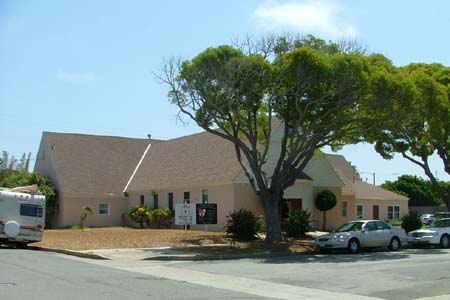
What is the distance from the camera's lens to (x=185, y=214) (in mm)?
27688

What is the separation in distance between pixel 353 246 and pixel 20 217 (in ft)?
49.9

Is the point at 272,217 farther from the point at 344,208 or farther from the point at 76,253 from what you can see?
the point at 344,208

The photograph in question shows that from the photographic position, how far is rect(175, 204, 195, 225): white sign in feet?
90.2

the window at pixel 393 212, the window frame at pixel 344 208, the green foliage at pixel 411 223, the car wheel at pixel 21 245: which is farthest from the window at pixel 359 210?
the car wheel at pixel 21 245

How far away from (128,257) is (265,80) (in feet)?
30.9

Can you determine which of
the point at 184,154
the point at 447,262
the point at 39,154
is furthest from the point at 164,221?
the point at 447,262

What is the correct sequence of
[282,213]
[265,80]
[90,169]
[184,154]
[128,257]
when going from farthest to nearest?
[90,169]
[184,154]
[282,213]
[265,80]
[128,257]

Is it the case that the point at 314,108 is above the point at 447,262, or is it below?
above

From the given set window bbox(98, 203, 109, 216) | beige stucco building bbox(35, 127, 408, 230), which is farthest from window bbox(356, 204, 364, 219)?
window bbox(98, 203, 109, 216)

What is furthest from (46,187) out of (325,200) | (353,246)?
(353,246)

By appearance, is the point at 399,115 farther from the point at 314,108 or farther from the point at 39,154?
the point at 39,154

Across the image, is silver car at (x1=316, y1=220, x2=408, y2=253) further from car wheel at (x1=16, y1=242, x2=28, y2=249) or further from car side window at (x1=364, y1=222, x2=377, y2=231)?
car wheel at (x1=16, y1=242, x2=28, y2=249)

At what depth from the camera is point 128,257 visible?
23.1 meters

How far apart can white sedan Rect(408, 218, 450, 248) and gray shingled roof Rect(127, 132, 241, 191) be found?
11.4m
